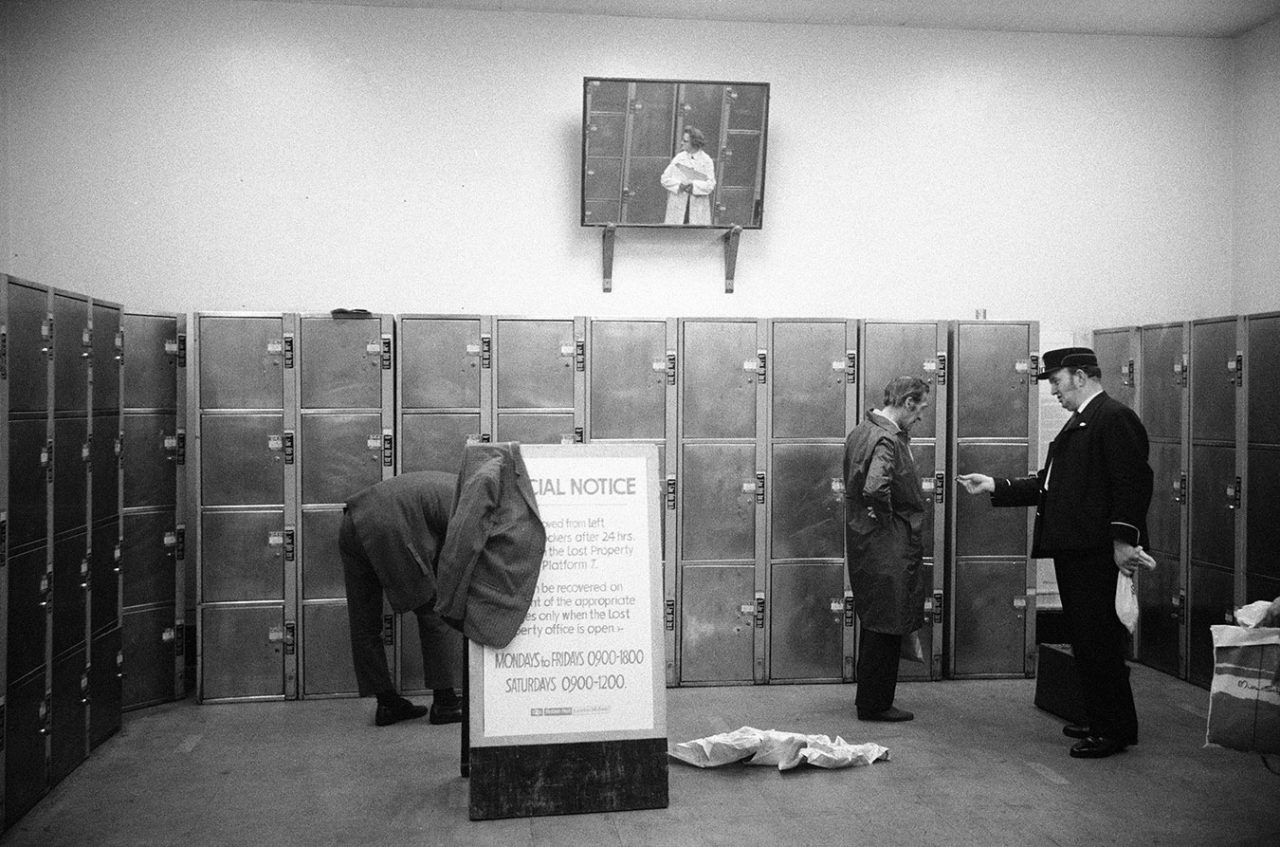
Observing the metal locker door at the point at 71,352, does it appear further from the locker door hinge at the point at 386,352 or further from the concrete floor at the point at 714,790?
the concrete floor at the point at 714,790

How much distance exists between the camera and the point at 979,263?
23.8 feet

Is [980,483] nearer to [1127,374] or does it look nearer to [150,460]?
[1127,374]

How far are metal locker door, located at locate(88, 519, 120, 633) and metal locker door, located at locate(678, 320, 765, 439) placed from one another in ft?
10.3

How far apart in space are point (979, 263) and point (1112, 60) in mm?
1724

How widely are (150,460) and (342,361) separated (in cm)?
121

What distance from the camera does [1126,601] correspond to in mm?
4770

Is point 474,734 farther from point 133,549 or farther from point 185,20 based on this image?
point 185,20

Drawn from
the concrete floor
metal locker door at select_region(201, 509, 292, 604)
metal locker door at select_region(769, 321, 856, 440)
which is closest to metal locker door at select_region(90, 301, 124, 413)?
metal locker door at select_region(201, 509, 292, 604)

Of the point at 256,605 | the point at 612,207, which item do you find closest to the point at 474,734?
the point at 256,605

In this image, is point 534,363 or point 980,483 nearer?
point 980,483

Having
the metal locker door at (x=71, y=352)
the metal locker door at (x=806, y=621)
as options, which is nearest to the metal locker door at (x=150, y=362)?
the metal locker door at (x=71, y=352)

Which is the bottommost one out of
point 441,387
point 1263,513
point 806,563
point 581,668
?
point 581,668

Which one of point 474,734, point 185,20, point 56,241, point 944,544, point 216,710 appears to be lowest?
point 216,710

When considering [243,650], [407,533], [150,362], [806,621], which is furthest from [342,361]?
[806,621]
